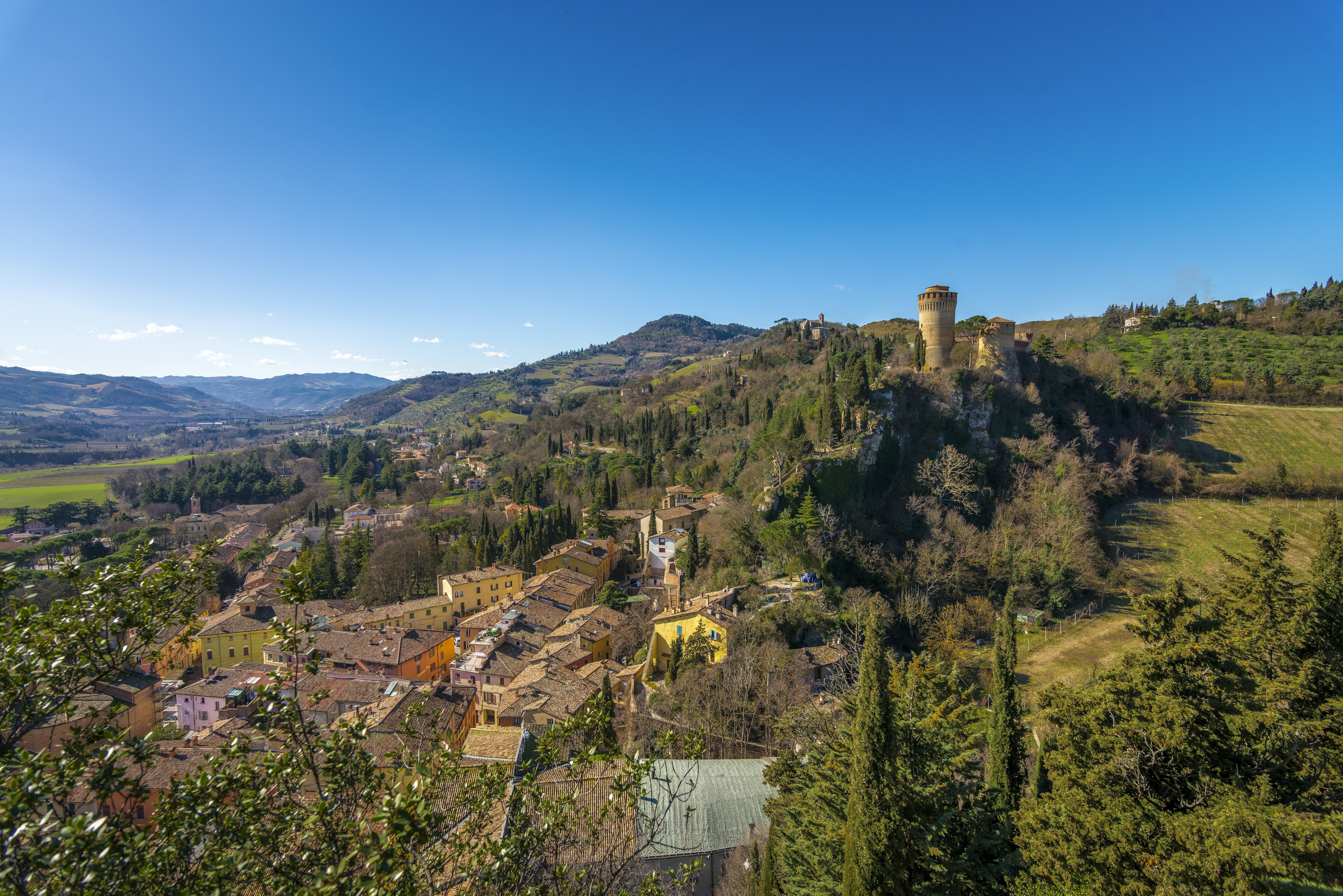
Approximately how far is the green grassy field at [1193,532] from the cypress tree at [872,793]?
3157 centimetres

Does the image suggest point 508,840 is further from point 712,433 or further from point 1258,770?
point 712,433

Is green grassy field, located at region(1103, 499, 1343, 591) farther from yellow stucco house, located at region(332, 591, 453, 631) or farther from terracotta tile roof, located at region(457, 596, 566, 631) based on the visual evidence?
yellow stucco house, located at region(332, 591, 453, 631)

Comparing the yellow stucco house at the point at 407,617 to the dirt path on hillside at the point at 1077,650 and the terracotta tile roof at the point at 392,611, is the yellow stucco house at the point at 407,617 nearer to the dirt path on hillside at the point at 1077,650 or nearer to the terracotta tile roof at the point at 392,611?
the terracotta tile roof at the point at 392,611

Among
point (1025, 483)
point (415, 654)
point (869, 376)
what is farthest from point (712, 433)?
point (415, 654)

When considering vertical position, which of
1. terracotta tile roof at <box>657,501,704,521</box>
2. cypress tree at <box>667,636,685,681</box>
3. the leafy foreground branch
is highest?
the leafy foreground branch

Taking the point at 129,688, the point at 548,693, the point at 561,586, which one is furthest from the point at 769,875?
the point at 129,688

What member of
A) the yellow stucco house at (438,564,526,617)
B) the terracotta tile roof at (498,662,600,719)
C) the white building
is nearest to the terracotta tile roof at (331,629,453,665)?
the yellow stucco house at (438,564,526,617)

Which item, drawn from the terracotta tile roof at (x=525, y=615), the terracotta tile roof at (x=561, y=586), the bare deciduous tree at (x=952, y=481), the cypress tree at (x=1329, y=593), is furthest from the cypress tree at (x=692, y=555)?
the cypress tree at (x=1329, y=593)

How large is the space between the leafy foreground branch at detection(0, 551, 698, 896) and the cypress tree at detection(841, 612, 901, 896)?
17.2 ft

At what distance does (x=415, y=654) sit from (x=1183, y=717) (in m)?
36.4

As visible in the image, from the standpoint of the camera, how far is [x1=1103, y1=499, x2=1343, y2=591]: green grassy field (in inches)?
1298

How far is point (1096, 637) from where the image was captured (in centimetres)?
2895

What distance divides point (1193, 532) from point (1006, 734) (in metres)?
33.6

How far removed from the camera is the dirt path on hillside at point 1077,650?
25.8 m
